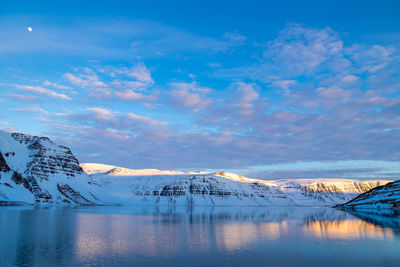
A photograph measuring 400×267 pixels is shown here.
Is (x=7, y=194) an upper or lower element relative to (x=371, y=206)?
upper

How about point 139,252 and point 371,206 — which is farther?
point 371,206

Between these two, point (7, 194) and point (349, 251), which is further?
point (7, 194)

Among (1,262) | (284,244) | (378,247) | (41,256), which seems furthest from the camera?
(284,244)

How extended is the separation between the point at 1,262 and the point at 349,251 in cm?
4089

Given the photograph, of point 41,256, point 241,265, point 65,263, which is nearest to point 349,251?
point 241,265

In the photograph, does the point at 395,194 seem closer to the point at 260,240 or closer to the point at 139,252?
the point at 260,240

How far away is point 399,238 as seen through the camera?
54.5 metres

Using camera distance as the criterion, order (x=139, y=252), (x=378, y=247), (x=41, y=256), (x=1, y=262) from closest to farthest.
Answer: (x=1, y=262) → (x=41, y=256) → (x=139, y=252) → (x=378, y=247)

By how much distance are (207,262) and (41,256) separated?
18.7 metres

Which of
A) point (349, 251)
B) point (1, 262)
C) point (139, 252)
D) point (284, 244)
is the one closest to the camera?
point (1, 262)

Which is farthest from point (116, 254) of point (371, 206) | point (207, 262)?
point (371, 206)

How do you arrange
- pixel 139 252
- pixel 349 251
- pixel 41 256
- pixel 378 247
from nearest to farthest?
pixel 41 256
pixel 139 252
pixel 349 251
pixel 378 247

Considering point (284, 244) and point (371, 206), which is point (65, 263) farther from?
point (371, 206)

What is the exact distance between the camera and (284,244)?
4791cm
